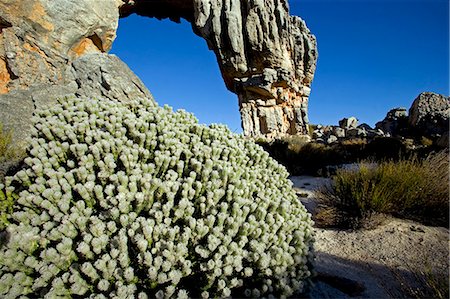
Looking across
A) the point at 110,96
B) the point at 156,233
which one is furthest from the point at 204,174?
the point at 110,96

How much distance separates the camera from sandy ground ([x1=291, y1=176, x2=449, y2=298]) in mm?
2561

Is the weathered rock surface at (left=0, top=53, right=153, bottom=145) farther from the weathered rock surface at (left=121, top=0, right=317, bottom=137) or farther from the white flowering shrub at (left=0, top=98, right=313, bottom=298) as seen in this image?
the weathered rock surface at (left=121, top=0, right=317, bottom=137)

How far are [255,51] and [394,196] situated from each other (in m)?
25.8

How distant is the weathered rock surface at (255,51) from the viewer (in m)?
26.6

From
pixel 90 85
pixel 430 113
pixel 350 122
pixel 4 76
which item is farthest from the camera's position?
pixel 350 122

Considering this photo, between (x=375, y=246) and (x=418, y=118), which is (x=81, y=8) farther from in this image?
(x=418, y=118)

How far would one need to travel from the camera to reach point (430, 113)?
2095cm

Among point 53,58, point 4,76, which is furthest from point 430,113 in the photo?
point 4,76

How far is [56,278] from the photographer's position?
5.27 ft

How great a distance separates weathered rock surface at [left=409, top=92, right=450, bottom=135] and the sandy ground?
789 inches

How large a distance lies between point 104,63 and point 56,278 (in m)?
7.79

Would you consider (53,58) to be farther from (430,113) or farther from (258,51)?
(430,113)

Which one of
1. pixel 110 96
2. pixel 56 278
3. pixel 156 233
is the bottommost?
pixel 56 278

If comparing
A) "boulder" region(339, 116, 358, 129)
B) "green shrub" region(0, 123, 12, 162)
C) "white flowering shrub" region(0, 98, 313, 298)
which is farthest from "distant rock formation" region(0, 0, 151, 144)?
"boulder" region(339, 116, 358, 129)
